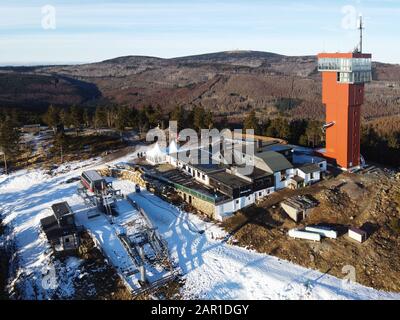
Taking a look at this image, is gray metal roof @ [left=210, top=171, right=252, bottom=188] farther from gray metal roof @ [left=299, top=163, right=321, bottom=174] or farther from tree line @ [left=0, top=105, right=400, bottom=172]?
tree line @ [left=0, top=105, right=400, bottom=172]

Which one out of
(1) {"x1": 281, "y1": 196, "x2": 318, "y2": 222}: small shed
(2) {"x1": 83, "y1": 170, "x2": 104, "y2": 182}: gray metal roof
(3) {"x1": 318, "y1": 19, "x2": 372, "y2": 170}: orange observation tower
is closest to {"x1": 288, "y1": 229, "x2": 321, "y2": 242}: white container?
(1) {"x1": 281, "y1": 196, "x2": 318, "y2": 222}: small shed

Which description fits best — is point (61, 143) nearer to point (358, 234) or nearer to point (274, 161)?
point (274, 161)

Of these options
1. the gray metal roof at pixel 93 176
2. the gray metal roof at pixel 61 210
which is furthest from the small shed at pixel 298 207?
the gray metal roof at pixel 61 210

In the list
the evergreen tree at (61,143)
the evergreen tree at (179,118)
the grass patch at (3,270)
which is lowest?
the grass patch at (3,270)

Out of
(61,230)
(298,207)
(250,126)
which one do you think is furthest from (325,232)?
(250,126)

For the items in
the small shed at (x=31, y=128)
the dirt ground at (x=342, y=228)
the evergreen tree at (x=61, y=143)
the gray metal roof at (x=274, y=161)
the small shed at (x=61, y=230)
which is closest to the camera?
the dirt ground at (x=342, y=228)

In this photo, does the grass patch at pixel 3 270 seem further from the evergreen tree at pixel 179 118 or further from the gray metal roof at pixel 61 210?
the evergreen tree at pixel 179 118
